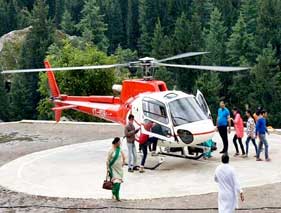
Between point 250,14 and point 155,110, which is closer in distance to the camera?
point 155,110

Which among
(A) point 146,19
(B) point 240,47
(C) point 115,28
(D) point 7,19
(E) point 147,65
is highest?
(E) point 147,65

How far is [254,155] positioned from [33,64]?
55112 mm

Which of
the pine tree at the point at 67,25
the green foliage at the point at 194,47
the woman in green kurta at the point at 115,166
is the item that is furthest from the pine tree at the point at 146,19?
the woman in green kurta at the point at 115,166

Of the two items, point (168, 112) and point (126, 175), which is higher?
point (168, 112)

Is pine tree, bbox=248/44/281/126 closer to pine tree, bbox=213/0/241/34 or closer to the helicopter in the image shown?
pine tree, bbox=213/0/241/34

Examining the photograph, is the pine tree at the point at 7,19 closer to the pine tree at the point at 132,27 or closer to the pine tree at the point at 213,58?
the pine tree at the point at 132,27

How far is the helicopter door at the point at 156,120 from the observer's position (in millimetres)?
14341

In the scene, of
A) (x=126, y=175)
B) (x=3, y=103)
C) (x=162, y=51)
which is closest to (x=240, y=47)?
(x=162, y=51)

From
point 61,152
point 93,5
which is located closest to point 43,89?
point 61,152

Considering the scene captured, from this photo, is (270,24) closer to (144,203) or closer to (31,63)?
(31,63)

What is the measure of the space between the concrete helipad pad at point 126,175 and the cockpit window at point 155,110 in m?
1.34

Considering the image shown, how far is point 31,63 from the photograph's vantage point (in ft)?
221

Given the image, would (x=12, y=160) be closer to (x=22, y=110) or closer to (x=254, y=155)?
(x=254, y=155)

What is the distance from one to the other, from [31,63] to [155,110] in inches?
2153
